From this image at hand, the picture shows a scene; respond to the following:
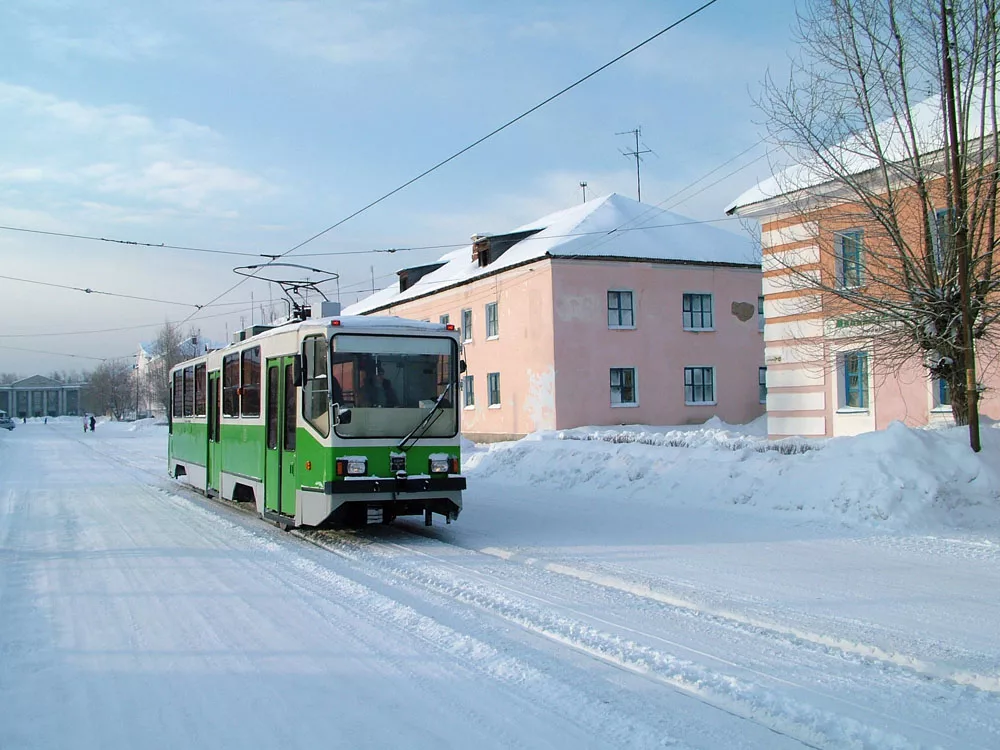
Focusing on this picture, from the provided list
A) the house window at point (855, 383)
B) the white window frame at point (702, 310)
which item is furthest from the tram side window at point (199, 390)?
the white window frame at point (702, 310)

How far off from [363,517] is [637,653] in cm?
564

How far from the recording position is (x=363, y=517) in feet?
35.9

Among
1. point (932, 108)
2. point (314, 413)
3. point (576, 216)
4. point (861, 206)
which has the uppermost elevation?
point (576, 216)

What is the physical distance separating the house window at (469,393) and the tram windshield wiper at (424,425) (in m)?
24.7

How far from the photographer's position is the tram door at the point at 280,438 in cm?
1175

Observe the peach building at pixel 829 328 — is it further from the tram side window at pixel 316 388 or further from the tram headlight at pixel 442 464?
the tram side window at pixel 316 388

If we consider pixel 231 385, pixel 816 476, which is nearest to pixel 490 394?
pixel 231 385

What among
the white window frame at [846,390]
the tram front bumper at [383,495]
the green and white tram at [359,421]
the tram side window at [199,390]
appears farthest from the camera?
the white window frame at [846,390]

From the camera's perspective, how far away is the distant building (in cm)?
16875

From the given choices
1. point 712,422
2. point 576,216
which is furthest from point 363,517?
point 576,216

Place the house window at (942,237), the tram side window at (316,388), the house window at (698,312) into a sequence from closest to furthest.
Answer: the tram side window at (316,388) < the house window at (942,237) < the house window at (698,312)

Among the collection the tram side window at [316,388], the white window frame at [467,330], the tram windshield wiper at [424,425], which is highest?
the white window frame at [467,330]

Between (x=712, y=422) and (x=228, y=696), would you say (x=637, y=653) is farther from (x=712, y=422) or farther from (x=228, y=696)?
(x=712, y=422)

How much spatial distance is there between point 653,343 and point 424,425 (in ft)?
72.3
